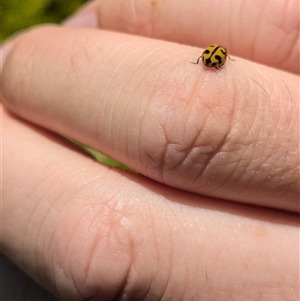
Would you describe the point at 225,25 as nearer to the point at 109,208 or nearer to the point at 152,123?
the point at 152,123

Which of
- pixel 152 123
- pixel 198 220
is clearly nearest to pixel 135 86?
pixel 152 123

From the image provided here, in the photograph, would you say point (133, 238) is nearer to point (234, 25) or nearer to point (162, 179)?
point (162, 179)

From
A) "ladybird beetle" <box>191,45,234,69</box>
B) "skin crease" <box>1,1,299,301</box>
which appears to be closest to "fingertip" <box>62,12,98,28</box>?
"skin crease" <box>1,1,299,301</box>

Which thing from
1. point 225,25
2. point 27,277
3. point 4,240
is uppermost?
point 225,25

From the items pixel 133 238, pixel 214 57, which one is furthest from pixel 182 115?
pixel 133 238

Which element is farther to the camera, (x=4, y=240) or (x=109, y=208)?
(x=4, y=240)

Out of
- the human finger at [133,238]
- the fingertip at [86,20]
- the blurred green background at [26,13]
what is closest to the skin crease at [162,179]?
the human finger at [133,238]

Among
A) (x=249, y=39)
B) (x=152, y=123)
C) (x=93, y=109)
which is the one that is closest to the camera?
(x=152, y=123)

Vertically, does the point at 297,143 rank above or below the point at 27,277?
above
